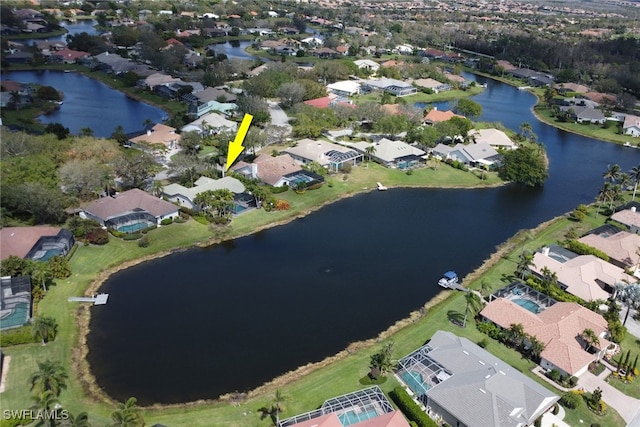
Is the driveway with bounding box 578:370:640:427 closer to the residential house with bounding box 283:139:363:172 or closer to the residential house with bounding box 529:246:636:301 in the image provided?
the residential house with bounding box 529:246:636:301

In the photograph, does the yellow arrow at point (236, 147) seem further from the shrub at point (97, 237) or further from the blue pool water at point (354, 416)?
the blue pool water at point (354, 416)

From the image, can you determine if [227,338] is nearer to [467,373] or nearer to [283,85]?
[467,373]

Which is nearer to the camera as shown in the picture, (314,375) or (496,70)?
(314,375)

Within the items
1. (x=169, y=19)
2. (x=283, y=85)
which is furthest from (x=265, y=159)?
(x=169, y=19)

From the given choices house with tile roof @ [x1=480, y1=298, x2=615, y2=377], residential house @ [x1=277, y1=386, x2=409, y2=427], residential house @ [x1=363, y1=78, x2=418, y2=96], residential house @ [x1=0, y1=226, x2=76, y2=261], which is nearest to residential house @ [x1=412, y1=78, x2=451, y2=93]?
residential house @ [x1=363, y1=78, x2=418, y2=96]

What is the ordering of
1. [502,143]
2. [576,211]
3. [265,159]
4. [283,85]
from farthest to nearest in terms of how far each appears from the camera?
[283,85] < [502,143] < [265,159] < [576,211]

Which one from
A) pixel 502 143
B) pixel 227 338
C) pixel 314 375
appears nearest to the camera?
pixel 314 375
